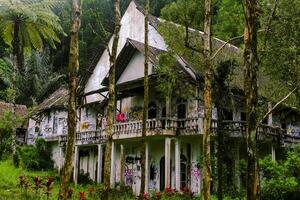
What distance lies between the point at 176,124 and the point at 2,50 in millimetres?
38606

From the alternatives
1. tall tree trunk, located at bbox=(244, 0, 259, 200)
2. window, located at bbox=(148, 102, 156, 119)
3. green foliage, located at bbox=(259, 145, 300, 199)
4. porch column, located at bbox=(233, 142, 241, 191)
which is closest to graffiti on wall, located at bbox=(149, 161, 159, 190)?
window, located at bbox=(148, 102, 156, 119)

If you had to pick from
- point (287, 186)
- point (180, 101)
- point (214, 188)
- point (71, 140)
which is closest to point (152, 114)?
point (180, 101)

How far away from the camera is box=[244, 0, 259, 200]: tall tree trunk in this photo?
335 inches

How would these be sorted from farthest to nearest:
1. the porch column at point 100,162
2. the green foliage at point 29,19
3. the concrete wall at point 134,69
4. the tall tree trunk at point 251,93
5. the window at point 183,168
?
1. the porch column at point 100,162
2. the concrete wall at point 134,69
3. the window at point 183,168
4. the green foliage at point 29,19
5. the tall tree trunk at point 251,93

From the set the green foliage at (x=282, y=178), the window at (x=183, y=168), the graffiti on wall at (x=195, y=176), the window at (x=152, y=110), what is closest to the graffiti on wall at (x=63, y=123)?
the window at (x=152, y=110)

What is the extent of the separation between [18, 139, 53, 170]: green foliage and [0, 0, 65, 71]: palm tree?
1122cm

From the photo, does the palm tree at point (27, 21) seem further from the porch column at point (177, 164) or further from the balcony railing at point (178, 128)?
the porch column at point (177, 164)

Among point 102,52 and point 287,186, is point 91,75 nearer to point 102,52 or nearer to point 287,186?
point 102,52

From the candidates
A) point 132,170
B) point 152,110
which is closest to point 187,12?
point 152,110

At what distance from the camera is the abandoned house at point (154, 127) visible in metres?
25.2

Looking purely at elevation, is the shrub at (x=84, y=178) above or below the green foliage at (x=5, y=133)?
below

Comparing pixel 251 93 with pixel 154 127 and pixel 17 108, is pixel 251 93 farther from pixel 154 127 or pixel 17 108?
pixel 17 108

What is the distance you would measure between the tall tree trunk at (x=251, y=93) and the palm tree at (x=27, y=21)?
15.6 metres

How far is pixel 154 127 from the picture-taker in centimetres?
2508
